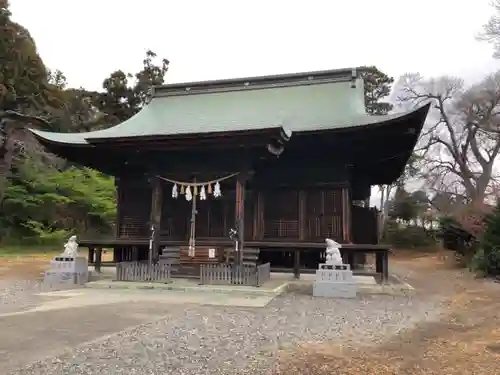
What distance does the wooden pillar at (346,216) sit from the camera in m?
12.2

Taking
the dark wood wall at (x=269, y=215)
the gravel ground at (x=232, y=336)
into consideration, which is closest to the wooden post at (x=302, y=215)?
the dark wood wall at (x=269, y=215)

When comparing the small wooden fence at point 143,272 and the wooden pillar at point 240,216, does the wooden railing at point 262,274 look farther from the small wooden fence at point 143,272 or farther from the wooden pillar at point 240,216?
the small wooden fence at point 143,272

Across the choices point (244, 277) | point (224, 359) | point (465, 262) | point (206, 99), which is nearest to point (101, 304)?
point (244, 277)

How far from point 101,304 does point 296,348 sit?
4440 millimetres

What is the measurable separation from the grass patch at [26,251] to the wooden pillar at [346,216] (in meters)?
16.9

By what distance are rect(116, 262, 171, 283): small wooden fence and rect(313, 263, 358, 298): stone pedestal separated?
147 inches

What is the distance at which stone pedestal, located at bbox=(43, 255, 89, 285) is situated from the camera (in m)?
11.5

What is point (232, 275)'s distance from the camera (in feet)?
34.7

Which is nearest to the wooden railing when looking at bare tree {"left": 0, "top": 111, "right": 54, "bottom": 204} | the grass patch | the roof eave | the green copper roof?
the roof eave

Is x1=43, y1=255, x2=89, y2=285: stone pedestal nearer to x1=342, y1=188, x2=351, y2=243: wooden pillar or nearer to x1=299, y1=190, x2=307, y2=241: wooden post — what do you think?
x1=299, y1=190, x2=307, y2=241: wooden post

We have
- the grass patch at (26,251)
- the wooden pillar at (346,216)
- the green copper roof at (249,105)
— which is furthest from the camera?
the grass patch at (26,251)

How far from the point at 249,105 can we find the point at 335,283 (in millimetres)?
8372

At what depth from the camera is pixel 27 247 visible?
2525cm

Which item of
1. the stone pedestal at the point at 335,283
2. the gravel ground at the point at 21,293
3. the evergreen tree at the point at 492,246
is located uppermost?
the evergreen tree at the point at 492,246
